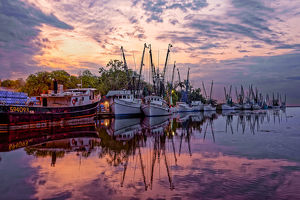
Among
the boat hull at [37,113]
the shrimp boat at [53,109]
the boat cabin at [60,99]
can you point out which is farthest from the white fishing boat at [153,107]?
the boat cabin at [60,99]

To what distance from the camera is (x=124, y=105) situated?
4712 cm

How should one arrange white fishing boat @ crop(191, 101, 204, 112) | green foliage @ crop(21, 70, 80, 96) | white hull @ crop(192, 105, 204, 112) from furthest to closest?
1. white fishing boat @ crop(191, 101, 204, 112)
2. white hull @ crop(192, 105, 204, 112)
3. green foliage @ crop(21, 70, 80, 96)

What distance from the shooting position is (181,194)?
6906 mm

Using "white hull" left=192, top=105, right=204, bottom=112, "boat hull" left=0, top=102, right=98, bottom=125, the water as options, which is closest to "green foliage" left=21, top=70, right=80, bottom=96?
"boat hull" left=0, top=102, right=98, bottom=125

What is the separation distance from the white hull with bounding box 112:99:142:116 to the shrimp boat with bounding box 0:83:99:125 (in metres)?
5.26

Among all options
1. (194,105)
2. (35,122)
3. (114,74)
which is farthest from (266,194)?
(194,105)

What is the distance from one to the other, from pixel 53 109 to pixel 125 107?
19104 millimetres

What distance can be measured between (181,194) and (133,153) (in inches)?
253

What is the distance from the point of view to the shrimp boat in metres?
24.5

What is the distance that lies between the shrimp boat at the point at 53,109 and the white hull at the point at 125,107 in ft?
17.3

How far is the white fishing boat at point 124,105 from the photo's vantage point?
45938mm

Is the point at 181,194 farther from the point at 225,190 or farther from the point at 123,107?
the point at 123,107

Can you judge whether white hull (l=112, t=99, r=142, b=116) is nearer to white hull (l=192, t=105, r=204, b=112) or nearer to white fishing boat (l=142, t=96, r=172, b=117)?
white fishing boat (l=142, t=96, r=172, b=117)

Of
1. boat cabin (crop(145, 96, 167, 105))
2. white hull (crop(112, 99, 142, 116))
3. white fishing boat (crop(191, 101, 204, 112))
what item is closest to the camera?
white hull (crop(112, 99, 142, 116))
